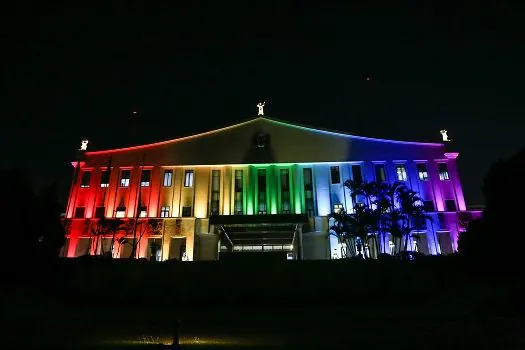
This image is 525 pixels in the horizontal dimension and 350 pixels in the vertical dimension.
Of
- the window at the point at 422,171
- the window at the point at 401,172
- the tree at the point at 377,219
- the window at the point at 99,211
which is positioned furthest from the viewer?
the window at the point at 401,172

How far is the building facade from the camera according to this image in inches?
1626

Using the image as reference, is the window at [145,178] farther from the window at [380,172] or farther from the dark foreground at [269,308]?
Result: the window at [380,172]

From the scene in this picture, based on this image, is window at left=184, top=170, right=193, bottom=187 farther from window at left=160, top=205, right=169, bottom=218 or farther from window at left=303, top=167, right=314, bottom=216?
window at left=303, top=167, right=314, bottom=216

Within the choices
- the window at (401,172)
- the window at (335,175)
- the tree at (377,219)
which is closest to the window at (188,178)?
the window at (335,175)

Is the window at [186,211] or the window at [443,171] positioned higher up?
the window at [443,171]

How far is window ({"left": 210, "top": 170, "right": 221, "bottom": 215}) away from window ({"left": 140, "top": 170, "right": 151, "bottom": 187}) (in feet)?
25.0

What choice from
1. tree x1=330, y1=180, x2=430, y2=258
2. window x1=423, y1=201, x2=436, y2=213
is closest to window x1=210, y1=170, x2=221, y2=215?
tree x1=330, y1=180, x2=430, y2=258

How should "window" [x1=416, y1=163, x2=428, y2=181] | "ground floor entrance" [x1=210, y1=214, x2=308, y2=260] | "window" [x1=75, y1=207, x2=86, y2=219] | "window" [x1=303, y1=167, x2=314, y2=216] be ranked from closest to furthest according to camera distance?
"ground floor entrance" [x1=210, y1=214, x2=308, y2=260], "window" [x1=303, y1=167, x2=314, y2=216], "window" [x1=75, y1=207, x2=86, y2=219], "window" [x1=416, y1=163, x2=428, y2=181]

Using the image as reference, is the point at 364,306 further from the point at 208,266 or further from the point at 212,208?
the point at 212,208

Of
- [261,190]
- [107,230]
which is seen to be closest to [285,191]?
[261,190]

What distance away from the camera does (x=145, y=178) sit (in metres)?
45.3

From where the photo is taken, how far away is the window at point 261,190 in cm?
4375

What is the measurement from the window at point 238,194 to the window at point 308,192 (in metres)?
7.51

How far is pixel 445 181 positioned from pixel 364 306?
28101 mm
